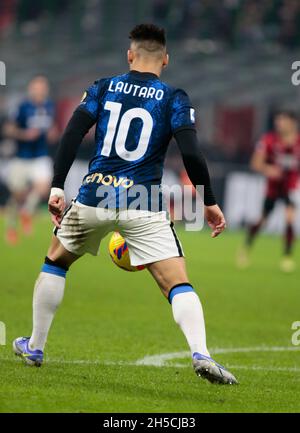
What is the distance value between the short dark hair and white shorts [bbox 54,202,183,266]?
101cm

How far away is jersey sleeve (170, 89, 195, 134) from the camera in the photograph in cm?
590

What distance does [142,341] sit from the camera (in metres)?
8.12

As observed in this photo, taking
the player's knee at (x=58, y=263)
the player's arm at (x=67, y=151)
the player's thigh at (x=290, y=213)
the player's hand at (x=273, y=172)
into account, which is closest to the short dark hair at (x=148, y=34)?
the player's arm at (x=67, y=151)

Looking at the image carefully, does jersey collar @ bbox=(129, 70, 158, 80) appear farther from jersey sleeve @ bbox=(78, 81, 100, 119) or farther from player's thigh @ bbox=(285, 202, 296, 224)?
player's thigh @ bbox=(285, 202, 296, 224)

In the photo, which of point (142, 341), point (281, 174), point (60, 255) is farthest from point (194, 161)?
point (281, 174)

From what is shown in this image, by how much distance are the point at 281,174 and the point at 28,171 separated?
4766 mm

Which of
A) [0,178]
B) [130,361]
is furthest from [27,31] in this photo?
[130,361]

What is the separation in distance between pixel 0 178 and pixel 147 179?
16.8m

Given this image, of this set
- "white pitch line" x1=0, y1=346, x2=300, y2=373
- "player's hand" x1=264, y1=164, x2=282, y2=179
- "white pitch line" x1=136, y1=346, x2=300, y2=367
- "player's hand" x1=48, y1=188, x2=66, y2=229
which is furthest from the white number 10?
"player's hand" x1=264, y1=164, x2=282, y2=179

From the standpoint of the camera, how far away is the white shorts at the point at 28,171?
17.7 metres

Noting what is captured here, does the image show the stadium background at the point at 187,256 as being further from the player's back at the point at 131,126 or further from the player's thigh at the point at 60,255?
the player's back at the point at 131,126

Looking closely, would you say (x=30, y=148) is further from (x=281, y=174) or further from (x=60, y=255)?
(x=60, y=255)

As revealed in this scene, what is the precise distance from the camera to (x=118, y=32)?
2684cm

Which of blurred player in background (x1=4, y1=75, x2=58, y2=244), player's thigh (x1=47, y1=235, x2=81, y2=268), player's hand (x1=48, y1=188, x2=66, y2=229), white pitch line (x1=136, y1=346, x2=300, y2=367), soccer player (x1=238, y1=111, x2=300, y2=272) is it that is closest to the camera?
player's hand (x1=48, y1=188, x2=66, y2=229)
